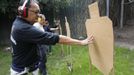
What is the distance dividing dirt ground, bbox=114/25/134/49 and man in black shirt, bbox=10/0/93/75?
22.1ft

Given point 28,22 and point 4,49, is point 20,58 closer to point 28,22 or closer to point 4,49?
point 28,22

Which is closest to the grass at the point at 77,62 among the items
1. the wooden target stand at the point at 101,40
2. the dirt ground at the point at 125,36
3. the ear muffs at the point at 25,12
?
the dirt ground at the point at 125,36

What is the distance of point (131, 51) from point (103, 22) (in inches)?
256

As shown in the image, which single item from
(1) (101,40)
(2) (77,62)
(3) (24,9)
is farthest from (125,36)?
(3) (24,9)

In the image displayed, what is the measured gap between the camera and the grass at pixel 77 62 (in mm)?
8570

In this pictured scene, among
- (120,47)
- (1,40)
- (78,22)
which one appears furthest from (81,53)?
(1,40)

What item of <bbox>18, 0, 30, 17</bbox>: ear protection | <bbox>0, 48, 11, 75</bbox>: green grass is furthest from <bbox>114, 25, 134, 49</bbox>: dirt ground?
<bbox>18, 0, 30, 17</bbox>: ear protection

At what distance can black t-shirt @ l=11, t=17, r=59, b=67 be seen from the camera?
4398mm

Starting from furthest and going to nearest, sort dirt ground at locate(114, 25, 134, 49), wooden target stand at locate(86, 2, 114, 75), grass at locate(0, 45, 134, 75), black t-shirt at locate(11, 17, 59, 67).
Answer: dirt ground at locate(114, 25, 134, 49) < grass at locate(0, 45, 134, 75) < black t-shirt at locate(11, 17, 59, 67) < wooden target stand at locate(86, 2, 114, 75)

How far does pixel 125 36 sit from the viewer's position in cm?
1290

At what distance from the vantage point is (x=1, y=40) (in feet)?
45.4

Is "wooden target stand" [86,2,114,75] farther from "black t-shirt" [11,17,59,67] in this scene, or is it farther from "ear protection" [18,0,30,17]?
"ear protection" [18,0,30,17]

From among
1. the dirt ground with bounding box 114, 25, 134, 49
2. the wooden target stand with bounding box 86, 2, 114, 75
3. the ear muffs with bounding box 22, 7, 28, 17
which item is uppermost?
the ear muffs with bounding box 22, 7, 28, 17

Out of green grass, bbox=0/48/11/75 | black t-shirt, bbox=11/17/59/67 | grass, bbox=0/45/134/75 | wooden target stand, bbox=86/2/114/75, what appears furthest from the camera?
green grass, bbox=0/48/11/75
